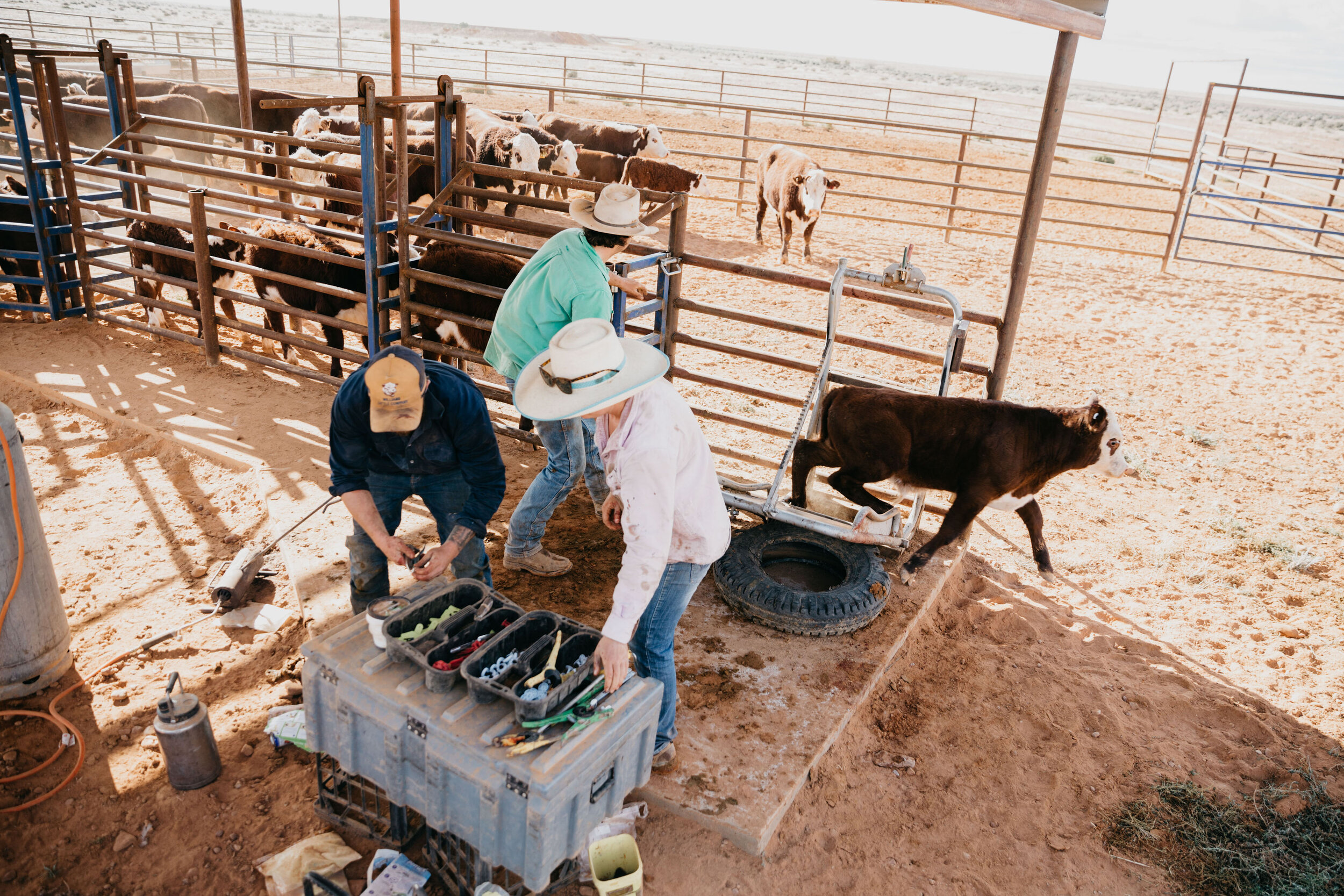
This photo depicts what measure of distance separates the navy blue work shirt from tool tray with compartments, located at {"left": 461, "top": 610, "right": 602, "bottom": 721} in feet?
2.11

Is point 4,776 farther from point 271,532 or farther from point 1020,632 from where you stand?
point 1020,632

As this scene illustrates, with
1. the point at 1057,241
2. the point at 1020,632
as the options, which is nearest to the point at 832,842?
the point at 1020,632

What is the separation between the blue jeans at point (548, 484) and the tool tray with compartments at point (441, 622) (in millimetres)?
Result: 1131

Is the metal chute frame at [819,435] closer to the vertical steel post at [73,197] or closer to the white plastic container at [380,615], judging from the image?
the white plastic container at [380,615]

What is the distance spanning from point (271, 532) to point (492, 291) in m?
1.90

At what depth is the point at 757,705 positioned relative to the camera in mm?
3598

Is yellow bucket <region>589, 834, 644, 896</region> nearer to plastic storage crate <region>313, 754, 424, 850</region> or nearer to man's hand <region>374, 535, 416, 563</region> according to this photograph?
plastic storage crate <region>313, 754, 424, 850</region>

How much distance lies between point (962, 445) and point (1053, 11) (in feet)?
6.68

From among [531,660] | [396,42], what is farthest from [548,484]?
[396,42]

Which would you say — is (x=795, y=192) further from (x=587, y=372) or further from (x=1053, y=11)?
(x=587, y=372)

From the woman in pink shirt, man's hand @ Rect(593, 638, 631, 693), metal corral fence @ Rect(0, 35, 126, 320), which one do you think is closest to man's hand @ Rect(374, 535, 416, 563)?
the woman in pink shirt

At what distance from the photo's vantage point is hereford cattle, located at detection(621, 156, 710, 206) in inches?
569

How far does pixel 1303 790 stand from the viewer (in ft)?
11.7

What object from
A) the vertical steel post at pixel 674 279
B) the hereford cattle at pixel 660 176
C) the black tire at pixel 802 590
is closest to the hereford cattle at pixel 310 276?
the vertical steel post at pixel 674 279
